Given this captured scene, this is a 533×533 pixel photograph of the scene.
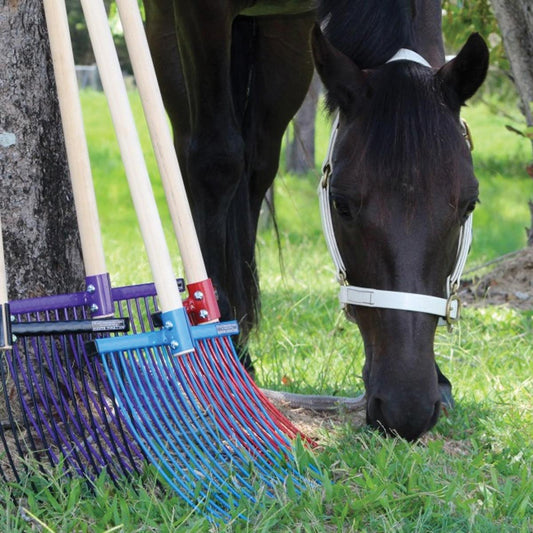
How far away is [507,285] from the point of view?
18.4ft

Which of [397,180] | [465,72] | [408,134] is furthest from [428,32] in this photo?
[397,180]

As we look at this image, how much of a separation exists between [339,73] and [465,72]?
14.0 inches

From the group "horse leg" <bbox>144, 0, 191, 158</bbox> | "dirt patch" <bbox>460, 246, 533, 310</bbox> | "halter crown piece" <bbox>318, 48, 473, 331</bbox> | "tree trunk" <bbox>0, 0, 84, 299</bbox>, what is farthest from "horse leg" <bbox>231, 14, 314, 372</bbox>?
"dirt patch" <bbox>460, 246, 533, 310</bbox>

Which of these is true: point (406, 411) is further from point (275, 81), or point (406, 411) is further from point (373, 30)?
point (275, 81)

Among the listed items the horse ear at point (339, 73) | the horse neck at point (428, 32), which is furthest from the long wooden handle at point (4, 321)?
the horse neck at point (428, 32)

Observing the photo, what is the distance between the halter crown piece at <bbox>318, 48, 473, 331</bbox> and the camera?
7.55 feet

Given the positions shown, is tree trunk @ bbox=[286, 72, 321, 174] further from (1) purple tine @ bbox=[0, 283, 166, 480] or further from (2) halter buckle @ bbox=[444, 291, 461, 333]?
(1) purple tine @ bbox=[0, 283, 166, 480]

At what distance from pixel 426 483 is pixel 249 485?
0.45 meters

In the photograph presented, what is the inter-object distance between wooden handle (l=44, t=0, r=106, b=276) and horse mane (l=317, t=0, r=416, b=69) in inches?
33.4

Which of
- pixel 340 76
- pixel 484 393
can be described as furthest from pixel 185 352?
pixel 484 393

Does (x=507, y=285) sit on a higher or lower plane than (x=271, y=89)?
lower

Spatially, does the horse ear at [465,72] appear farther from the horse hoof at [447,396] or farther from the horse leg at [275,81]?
the horse leg at [275,81]

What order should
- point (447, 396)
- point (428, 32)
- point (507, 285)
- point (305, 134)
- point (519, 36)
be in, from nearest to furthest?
point (428, 32) → point (447, 396) → point (519, 36) → point (507, 285) → point (305, 134)

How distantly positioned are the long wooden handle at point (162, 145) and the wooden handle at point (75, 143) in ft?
0.60
